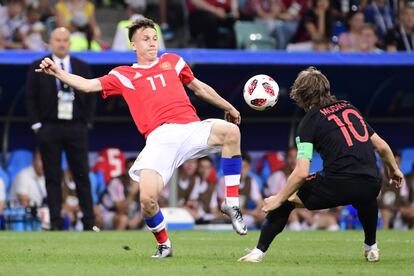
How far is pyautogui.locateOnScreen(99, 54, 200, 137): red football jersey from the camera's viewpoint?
9359 mm

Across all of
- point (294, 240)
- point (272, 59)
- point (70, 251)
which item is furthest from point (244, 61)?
point (70, 251)

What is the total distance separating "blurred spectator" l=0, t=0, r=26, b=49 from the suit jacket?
10.1 ft

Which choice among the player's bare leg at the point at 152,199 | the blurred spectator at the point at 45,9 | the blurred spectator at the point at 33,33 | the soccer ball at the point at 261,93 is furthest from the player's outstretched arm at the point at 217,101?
the blurred spectator at the point at 45,9

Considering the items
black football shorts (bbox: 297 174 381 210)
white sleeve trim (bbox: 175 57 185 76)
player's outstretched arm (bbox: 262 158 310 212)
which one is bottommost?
black football shorts (bbox: 297 174 381 210)

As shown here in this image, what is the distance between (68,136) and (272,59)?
3.62 metres

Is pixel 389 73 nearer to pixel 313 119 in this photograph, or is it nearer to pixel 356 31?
pixel 356 31

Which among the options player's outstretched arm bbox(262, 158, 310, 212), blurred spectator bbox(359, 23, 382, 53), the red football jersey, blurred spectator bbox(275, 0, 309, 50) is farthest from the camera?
blurred spectator bbox(275, 0, 309, 50)

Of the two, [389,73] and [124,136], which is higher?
[389,73]

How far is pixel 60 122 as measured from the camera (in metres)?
14.0

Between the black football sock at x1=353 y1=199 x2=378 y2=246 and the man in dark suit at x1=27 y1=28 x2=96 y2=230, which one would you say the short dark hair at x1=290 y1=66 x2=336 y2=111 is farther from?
the man in dark suit at x1=27 y1=28 x2=96 y2=230

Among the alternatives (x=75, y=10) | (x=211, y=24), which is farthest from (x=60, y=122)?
Result: (x=211, y=24)

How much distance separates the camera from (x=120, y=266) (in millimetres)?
8414

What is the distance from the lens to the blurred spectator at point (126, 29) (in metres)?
17.2

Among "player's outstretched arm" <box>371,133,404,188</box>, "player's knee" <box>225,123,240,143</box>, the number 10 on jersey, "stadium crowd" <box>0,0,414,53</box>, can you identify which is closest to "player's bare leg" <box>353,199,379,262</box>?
"player's outstretched arm" <box>371,133,404,188</box>
